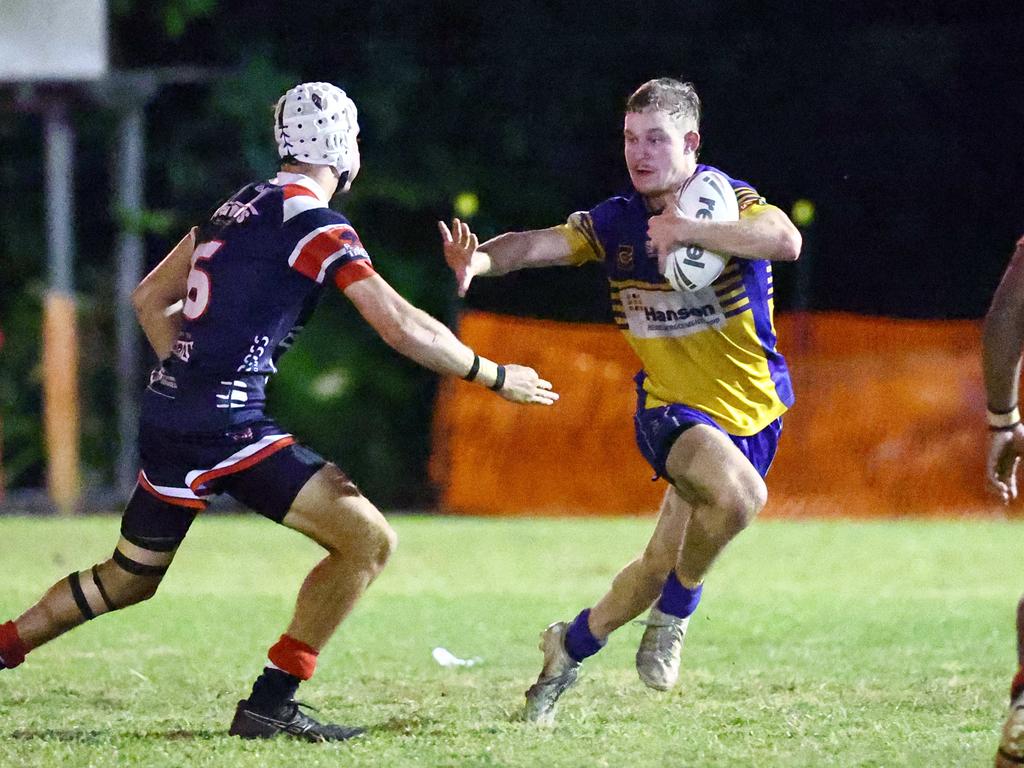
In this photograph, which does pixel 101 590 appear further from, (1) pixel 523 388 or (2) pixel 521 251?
(2) pixel 521 251

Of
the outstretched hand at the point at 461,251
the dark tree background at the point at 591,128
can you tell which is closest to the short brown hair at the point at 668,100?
the outstretched hand at the point at 461,251

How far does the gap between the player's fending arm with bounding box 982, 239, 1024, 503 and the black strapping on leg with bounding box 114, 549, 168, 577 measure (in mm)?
2874

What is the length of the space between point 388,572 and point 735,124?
40.1 feet

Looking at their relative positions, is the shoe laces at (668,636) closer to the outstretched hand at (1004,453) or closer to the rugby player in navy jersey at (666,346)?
the rugby player in navy jersey at (666,346)

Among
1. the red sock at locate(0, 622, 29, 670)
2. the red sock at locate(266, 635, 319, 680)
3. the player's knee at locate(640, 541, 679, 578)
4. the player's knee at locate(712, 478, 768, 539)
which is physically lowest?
the red sock at locate(0, 622, 29, 670)

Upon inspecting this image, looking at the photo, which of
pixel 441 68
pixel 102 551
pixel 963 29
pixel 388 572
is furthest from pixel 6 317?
pixel 963 29

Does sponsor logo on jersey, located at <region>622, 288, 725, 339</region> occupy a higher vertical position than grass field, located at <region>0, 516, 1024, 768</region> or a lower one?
higher

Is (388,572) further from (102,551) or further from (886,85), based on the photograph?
(886,85)

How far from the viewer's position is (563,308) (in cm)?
2278

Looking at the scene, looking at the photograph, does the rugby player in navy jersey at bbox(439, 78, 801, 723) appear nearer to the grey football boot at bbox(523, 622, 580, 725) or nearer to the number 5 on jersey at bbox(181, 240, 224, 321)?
the grey football boot at bbox(523, 622, 580, 725)

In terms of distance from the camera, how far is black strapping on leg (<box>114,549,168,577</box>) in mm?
6191

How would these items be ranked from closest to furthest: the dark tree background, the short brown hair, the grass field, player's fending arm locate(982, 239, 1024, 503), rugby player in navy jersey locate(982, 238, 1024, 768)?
1. rugby player in navy jersey locate(982, 238, 1024, 768)
2. player's fending arm locate(982, 239, 1024, 503)
3. the grass field
4. the short brown hair
5. the dark tree background

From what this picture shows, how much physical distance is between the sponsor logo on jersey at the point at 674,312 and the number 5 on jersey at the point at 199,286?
5.17ft

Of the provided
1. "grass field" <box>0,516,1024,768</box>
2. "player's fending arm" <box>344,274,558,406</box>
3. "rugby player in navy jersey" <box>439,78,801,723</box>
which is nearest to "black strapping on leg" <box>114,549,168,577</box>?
"grass field" <box>0,516,1024,768</box>
